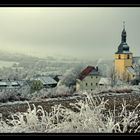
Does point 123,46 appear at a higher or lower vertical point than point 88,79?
higher

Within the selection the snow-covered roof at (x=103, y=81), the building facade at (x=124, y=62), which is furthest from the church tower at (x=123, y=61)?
the snow-covered roof at (x=103, y=81)

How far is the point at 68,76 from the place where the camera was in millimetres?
3184

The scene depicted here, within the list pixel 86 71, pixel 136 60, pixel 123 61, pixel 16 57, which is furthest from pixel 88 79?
pixel 16 57

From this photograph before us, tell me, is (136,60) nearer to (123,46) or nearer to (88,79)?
(123,46)

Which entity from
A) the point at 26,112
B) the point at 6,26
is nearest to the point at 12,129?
the point at 26,112

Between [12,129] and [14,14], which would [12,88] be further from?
[14,14]

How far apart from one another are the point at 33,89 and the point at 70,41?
0.53 m

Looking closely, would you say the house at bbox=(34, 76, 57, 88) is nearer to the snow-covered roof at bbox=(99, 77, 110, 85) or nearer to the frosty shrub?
the frosty shrub

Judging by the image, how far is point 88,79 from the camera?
321cm

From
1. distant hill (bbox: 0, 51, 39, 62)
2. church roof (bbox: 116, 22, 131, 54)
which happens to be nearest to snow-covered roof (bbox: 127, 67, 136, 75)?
church roof (bbox: 116, 22, 131, 54)

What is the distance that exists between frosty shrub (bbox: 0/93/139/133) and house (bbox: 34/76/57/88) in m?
0.20

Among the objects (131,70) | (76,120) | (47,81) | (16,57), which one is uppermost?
(16,57)

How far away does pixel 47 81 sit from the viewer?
10.5ft

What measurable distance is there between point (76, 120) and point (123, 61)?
66 cm
